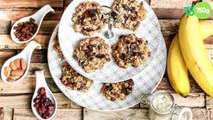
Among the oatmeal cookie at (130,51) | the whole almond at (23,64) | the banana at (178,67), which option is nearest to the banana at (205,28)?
the banana at (178,67)

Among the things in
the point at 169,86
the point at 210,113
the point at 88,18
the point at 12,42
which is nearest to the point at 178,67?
the point at 169,86

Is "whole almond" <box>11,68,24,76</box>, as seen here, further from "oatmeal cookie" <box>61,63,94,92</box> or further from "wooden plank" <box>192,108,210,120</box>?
"wooden plank" <box>192,108,210,120</box>

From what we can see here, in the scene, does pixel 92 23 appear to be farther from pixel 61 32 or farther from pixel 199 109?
pixel 199 109

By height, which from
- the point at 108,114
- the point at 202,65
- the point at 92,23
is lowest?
the point at 108,114

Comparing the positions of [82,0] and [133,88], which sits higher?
[82,0]

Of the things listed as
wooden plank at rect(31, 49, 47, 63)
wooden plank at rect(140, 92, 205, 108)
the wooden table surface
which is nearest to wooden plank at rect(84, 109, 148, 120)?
the wooden table surface

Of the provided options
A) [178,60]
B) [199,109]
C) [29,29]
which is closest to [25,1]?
[29,29]
